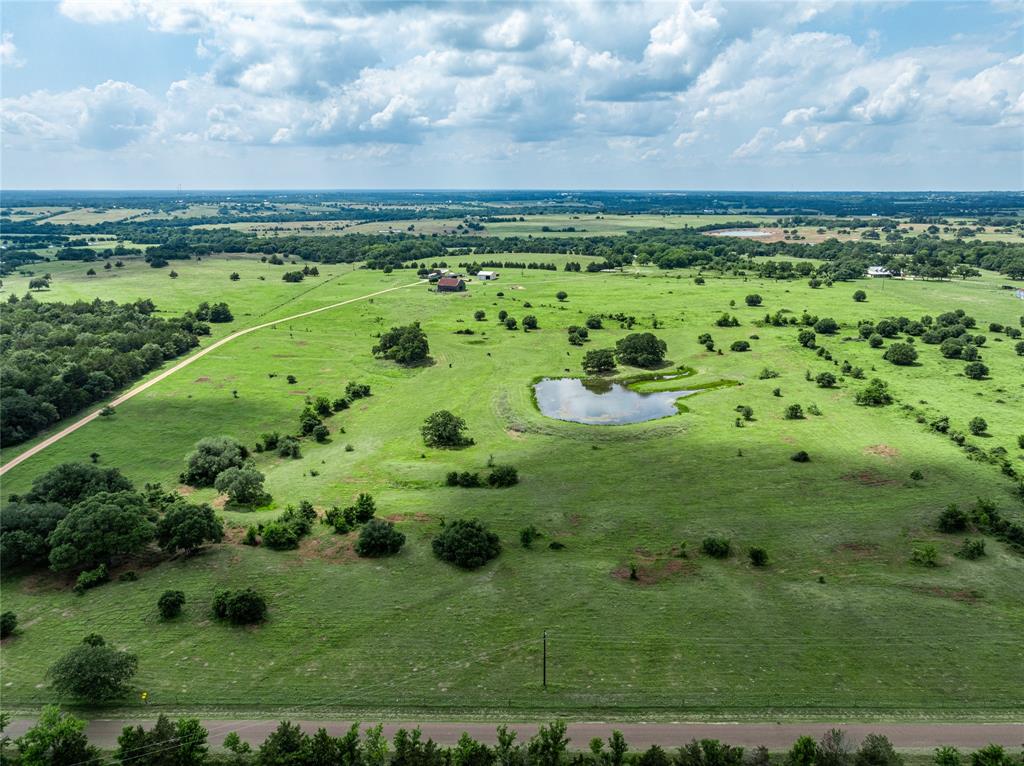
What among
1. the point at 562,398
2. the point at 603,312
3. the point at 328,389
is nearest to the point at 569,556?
the point at 562,398

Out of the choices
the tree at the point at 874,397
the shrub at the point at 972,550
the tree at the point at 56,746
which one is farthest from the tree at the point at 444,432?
the tree at the point at 874,397

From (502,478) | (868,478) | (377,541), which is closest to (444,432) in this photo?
(502,478)

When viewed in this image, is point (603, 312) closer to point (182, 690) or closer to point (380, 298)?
point (380, 298)

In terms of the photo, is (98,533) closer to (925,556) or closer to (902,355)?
(925,556)

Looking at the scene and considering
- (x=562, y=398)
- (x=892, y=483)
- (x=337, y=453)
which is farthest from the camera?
(x=562, y=398)

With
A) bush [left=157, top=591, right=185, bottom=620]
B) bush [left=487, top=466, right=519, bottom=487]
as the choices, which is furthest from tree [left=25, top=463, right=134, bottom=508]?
bush [left=487, top=466, right=519, bottom=487]

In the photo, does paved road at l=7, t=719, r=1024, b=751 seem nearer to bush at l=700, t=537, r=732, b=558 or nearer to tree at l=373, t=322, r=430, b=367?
bush at l=700, t=537, r=732, b=558
